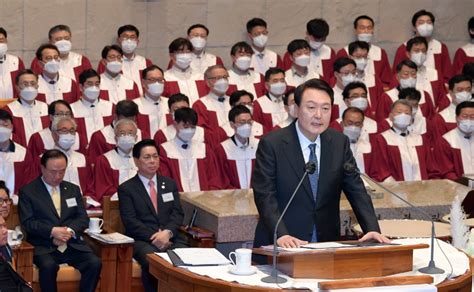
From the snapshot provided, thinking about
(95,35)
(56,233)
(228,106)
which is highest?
(95,35)

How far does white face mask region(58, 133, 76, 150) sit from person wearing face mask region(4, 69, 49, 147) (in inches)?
25.4

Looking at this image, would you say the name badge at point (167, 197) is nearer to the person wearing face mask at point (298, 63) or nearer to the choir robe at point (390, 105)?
the person wearing face mask at point (298, 63)

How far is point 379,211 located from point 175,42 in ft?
10.1

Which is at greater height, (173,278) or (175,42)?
(175,42)

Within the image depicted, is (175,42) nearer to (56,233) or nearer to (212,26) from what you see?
(212,26)

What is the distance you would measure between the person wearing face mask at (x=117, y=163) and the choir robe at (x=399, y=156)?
6.75ft

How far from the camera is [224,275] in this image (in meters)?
4.43

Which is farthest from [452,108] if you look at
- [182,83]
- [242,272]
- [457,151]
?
[242,272]

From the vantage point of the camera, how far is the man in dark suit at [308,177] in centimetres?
491

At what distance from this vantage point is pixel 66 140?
8.16 metres

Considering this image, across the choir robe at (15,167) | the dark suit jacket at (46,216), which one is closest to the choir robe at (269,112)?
the choir robe at (15,167)

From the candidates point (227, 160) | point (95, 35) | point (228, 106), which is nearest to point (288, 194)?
point (227, 160)

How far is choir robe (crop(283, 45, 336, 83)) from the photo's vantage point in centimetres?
1062

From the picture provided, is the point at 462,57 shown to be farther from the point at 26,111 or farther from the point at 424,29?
the point at 26,111
